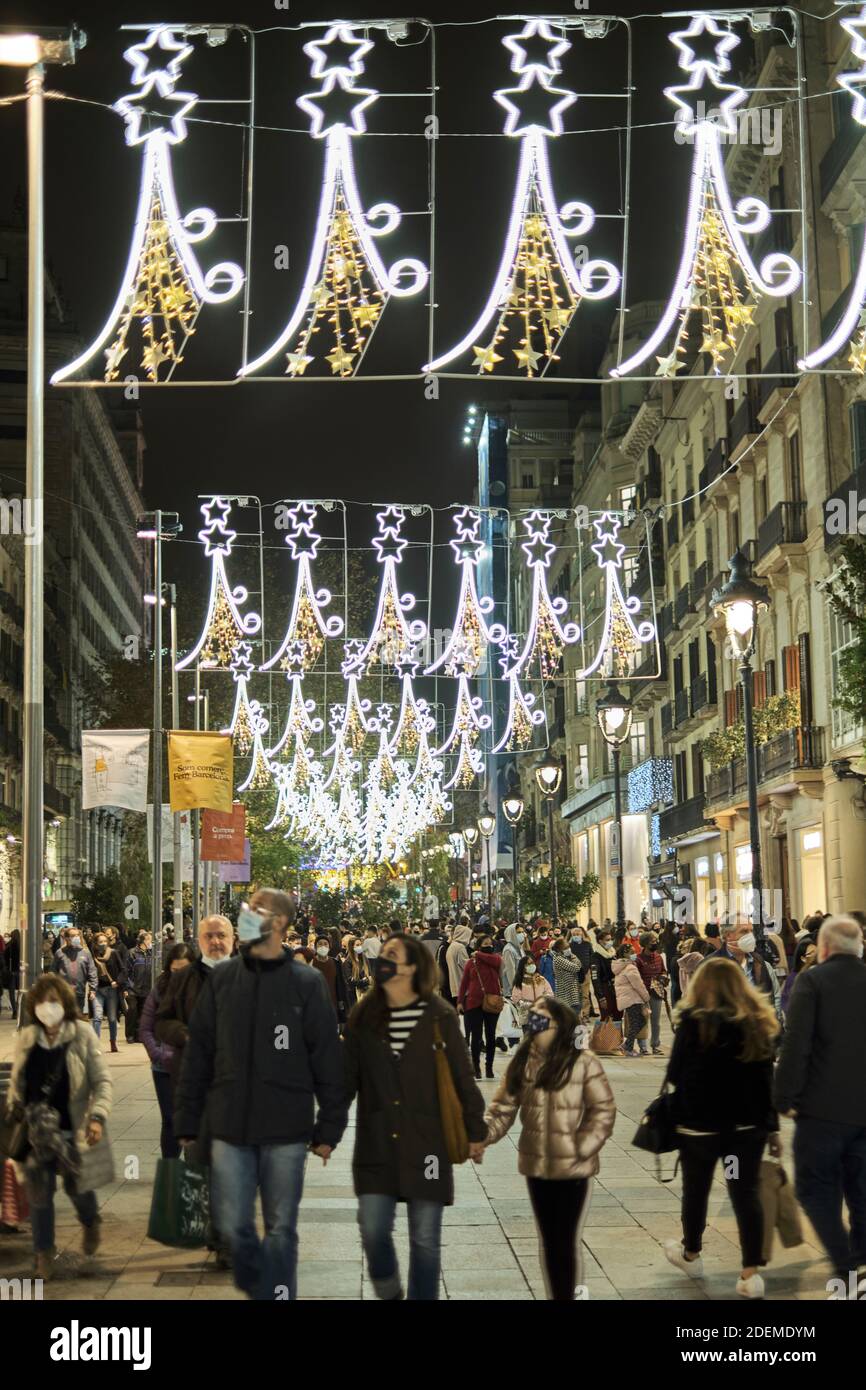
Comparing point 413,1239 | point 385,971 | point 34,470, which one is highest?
point 34,470

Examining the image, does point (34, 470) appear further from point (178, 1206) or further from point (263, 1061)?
point (263, 1061)

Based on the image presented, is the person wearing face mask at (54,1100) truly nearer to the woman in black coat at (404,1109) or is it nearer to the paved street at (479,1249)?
the paved street at (479,1249)

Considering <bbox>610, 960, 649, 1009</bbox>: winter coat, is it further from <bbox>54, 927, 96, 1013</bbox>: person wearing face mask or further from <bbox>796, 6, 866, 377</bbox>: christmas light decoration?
<bbox>796, 6, 866, 377</bbox>: christmas light decoration

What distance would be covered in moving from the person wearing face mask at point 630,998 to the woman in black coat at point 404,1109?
50.8 feet

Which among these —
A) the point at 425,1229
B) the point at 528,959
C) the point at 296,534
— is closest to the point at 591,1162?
the point at 425,1229

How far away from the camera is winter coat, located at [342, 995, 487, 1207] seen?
7270 mm

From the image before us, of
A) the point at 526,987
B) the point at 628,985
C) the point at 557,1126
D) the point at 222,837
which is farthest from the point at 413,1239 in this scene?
the point at 222,837

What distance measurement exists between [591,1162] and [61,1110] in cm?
293

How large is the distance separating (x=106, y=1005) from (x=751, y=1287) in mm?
21958

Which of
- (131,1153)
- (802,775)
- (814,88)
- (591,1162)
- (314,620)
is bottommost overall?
(131,1153)

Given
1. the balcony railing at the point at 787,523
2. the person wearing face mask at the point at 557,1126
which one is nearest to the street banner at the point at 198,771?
the balcony railing at the point at 787,523

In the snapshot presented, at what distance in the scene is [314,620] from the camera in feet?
99.8

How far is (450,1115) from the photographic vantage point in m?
7.35
